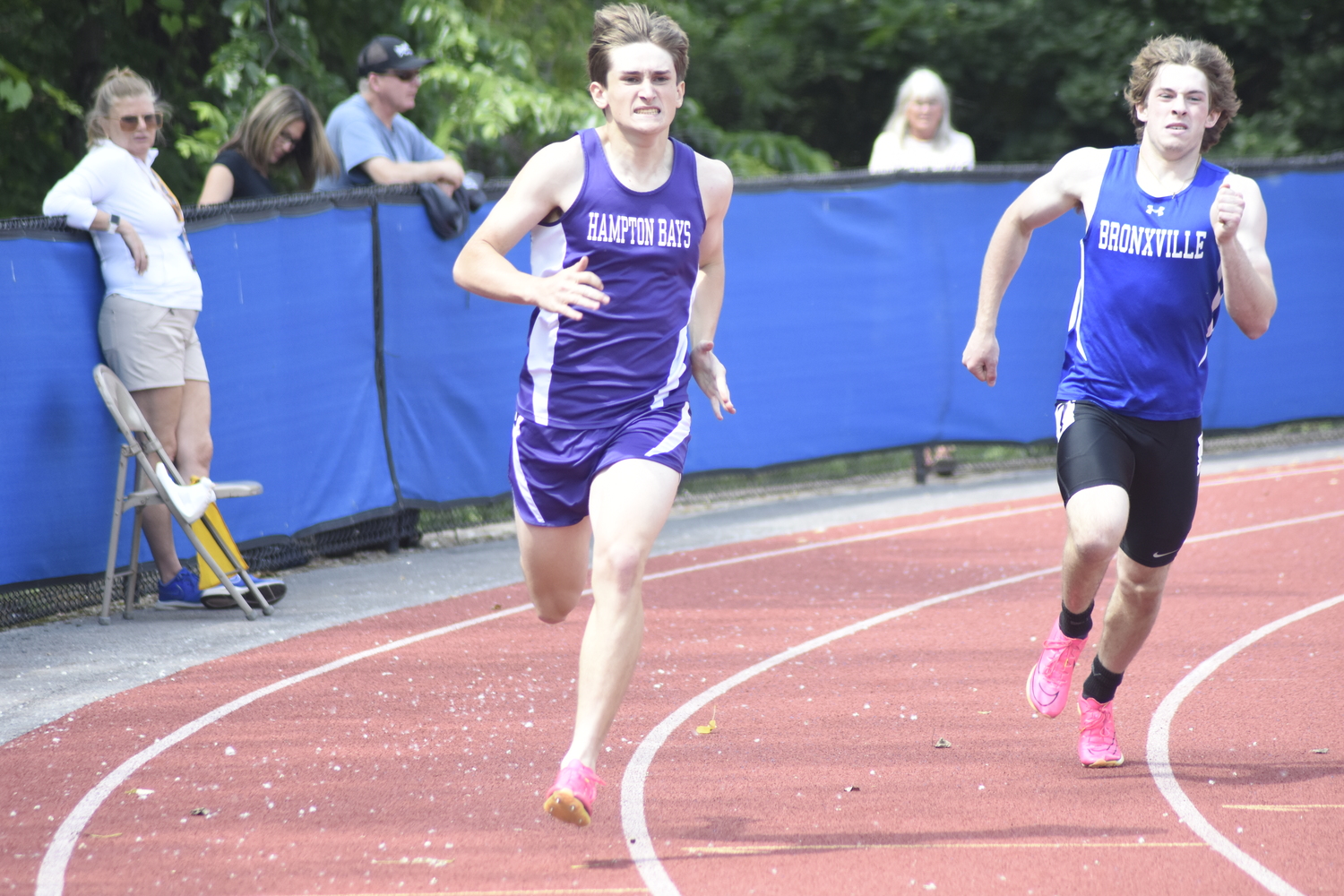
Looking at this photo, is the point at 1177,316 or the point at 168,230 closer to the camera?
the point at 1177,316

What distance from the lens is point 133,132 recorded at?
25.3 feet

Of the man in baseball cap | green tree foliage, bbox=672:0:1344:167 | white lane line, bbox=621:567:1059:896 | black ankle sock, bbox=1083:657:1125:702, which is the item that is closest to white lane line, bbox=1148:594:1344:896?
black ankle sock, bbox=1083:657:1125:702

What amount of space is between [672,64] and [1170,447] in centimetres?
194

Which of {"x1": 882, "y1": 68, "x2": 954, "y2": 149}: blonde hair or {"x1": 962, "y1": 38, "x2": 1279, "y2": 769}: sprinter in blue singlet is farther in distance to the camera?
{"x1": 882, "y1": 68, "x2": 954, "y2": 149}: blonde hair

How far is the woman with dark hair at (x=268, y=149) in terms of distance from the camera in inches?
338

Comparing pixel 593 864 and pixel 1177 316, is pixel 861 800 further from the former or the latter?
pixel 1177 316

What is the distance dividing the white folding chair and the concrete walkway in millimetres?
192

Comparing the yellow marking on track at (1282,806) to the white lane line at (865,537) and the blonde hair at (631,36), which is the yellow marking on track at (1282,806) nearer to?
the blonde hair at (631,36)

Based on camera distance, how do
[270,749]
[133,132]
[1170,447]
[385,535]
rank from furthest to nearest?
[385,535] → [133,132] → [270,749] → [1170,447]

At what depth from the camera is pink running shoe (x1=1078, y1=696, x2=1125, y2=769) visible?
5297mm

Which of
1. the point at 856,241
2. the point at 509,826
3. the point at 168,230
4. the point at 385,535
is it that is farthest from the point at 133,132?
the point at 856,241

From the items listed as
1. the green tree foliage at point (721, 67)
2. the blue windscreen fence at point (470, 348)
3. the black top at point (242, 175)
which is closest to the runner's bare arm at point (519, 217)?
the blue windscreen fence at point (470, 348)

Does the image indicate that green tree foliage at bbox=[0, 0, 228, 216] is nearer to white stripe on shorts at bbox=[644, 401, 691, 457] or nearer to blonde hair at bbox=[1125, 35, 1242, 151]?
white stripe on shorts at bbox=[644, 401, 691, 457]

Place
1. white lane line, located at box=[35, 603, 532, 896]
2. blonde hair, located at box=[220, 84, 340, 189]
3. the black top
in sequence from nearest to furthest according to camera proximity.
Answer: white lane line, located at box=[35, 603, 532, 896] → blonde hair, located at box=[220, 84, 340, 189] → the black top
